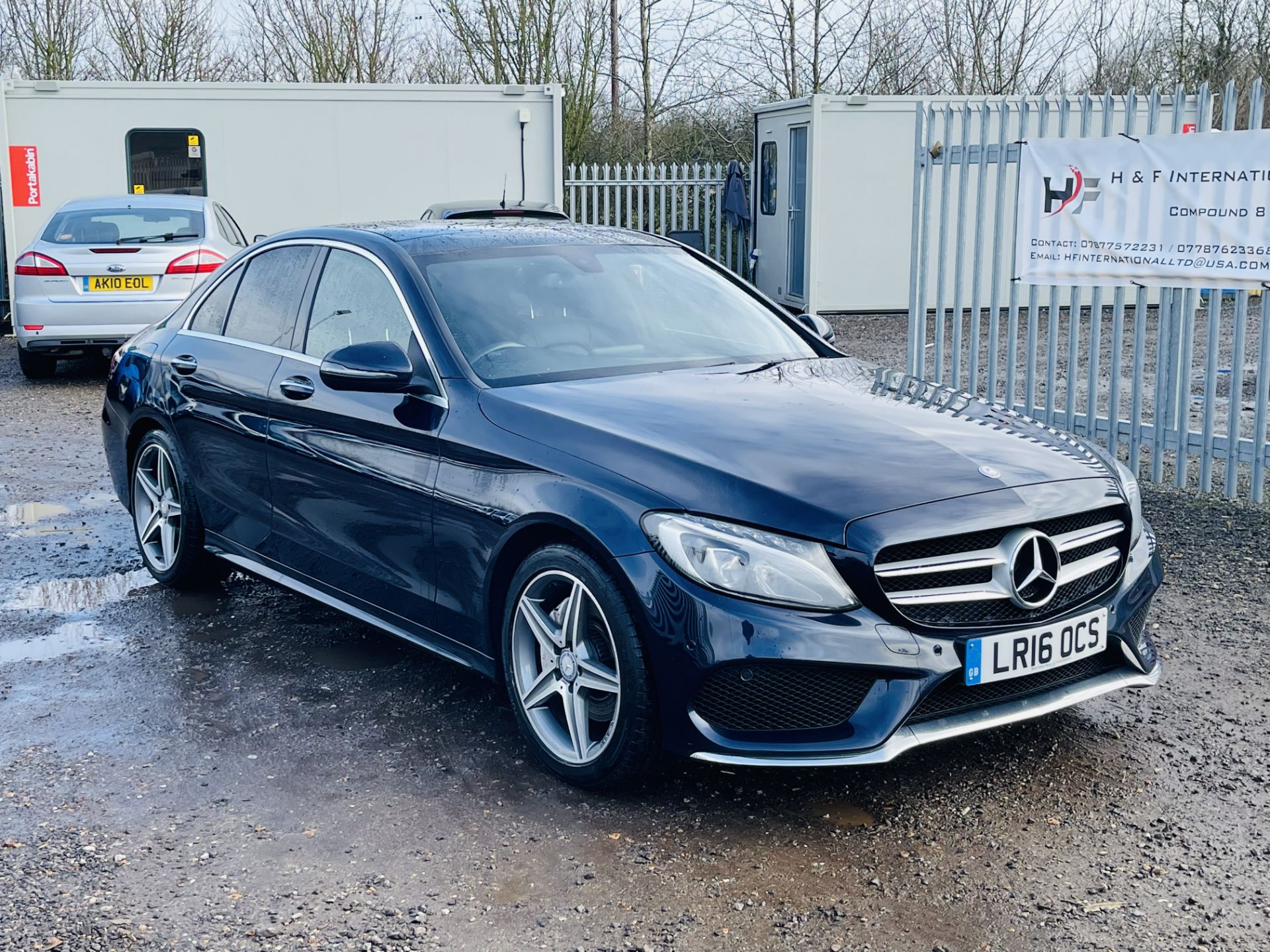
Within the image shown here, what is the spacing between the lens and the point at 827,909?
3314 mm

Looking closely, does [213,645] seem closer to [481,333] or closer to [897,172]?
[481,333]

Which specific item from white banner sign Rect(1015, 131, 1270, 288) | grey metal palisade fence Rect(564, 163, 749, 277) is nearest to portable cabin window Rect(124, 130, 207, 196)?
grey metal palisade fence Rect(564, 163, 749, 277)

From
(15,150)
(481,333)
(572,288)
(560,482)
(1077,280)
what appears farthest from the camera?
(15,150)

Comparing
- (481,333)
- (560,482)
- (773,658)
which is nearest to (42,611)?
(481,333)

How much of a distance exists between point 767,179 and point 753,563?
16328 mm

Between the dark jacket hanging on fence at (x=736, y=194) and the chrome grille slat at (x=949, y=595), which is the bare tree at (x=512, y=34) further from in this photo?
the chrome grille slat at (x=949, y=595)

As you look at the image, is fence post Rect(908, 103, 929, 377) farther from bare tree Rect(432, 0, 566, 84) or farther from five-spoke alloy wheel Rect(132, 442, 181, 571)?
bare tree Rect(432, 0, 566, 84)

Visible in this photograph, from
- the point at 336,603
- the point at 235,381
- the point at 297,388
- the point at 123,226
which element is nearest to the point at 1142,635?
the point at 336,603

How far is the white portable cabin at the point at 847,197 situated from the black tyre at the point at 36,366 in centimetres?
896

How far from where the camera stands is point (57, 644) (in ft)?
18.0

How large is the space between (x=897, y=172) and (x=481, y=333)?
14.2 metres

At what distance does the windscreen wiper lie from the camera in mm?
12664

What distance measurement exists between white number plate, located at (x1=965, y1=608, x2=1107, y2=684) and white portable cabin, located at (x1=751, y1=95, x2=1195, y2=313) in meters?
13.8

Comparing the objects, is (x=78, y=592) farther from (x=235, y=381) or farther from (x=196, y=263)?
(x=196, y=263)
